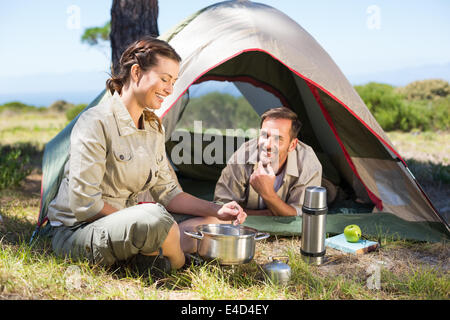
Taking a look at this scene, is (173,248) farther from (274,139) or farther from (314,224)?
(274,139)

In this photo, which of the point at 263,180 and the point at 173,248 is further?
the point at 263,180

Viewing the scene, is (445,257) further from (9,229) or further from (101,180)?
(9,229)

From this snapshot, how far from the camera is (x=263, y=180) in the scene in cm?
259

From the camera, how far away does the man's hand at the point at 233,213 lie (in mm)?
2137

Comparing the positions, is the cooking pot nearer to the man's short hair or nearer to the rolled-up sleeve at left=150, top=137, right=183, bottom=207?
the rolled-up sleeve at left=150, top=137, right=183, bottom=207

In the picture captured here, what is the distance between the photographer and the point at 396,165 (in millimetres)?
3129

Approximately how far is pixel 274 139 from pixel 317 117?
111 centimetres

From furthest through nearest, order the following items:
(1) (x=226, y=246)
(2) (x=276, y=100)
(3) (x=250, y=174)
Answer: (2) (x=276, y=100) < (3) (x=250, y=174) < (1) (x=226, y=246)

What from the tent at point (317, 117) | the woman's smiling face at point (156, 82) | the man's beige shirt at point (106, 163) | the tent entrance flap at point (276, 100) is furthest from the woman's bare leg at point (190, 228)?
the tent entrance flap at point (276, 100)

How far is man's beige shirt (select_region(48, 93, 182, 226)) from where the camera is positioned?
1.92 meters

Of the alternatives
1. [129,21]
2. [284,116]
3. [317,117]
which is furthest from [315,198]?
[129,21]

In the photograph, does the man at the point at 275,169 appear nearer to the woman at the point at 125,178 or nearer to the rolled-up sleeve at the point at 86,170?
the woman at the point at 125,178

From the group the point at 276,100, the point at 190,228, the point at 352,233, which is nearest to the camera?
the point at 190,228

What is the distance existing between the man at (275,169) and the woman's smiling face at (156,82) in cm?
82
